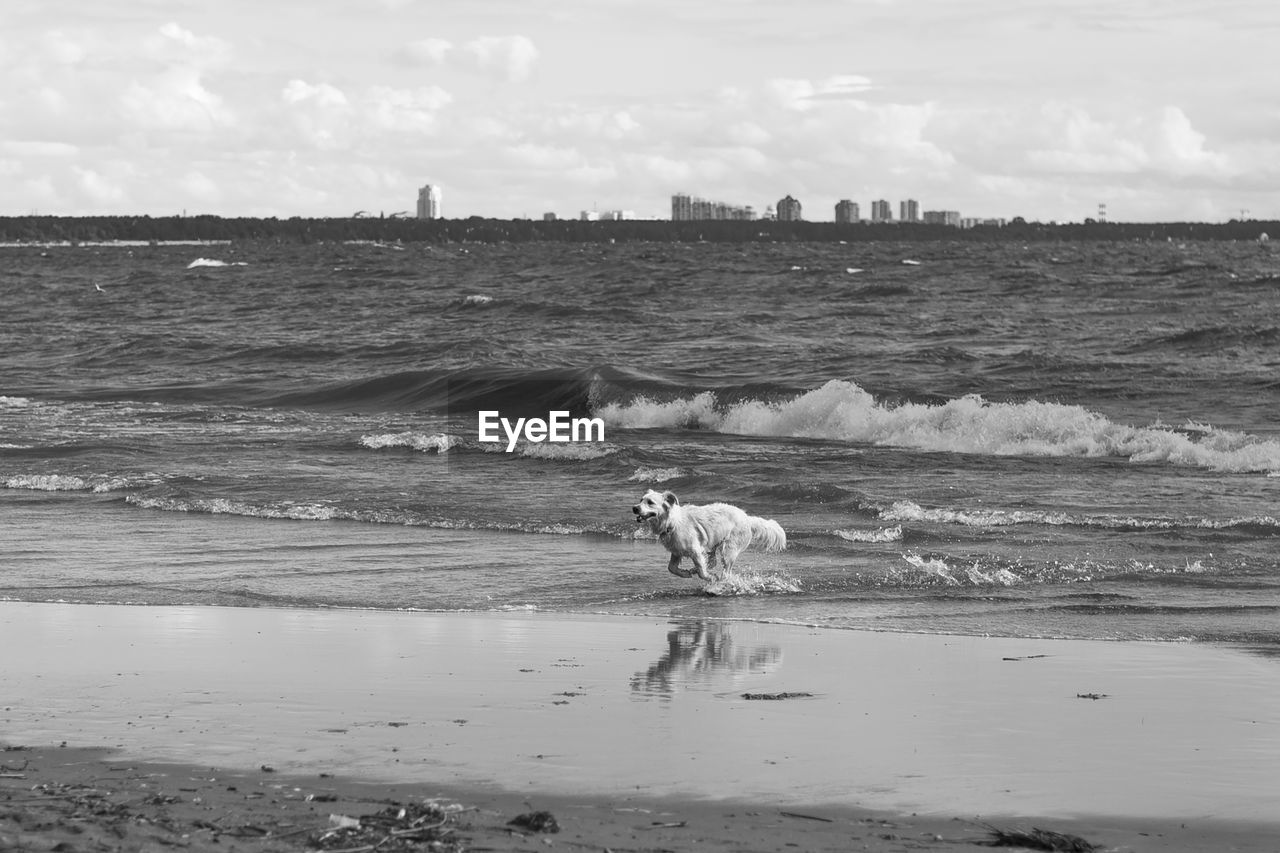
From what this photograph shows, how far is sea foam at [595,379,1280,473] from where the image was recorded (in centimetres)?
2006

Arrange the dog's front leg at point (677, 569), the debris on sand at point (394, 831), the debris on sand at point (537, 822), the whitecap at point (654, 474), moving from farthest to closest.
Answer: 1. the whitecap at point (654, 474)
2. the dog's front leg at point (677, 569)
3. the debris on sand at point (537, 822)
4. the debris on sand at point (394, 831)

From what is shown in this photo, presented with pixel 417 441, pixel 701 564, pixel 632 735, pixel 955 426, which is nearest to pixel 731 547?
pixel 701 564

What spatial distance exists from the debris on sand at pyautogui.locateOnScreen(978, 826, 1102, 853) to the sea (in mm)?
4434

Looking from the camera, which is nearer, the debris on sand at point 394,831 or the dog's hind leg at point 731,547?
the debris on sand at point 394,831

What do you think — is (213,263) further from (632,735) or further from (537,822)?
(537,822)

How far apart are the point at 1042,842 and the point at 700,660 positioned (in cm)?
354

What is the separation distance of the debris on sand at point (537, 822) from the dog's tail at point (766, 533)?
685 centimetres

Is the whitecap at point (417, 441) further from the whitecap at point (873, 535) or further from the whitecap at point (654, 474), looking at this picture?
the whitecap at point (873, 535)

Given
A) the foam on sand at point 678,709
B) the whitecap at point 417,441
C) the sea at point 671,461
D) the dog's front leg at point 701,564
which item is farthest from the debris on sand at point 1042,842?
the whitecap at point 417,441

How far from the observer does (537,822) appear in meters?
5.40

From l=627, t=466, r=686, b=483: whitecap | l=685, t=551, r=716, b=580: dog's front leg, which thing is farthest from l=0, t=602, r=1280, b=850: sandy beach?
l=627, t=466, r=686, b=483: whitecap

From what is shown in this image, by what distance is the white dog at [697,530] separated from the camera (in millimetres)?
11648

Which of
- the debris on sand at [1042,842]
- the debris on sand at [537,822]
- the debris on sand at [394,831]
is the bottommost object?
the debris on sand at [1042,842]

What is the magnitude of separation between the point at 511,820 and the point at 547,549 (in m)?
8.25
